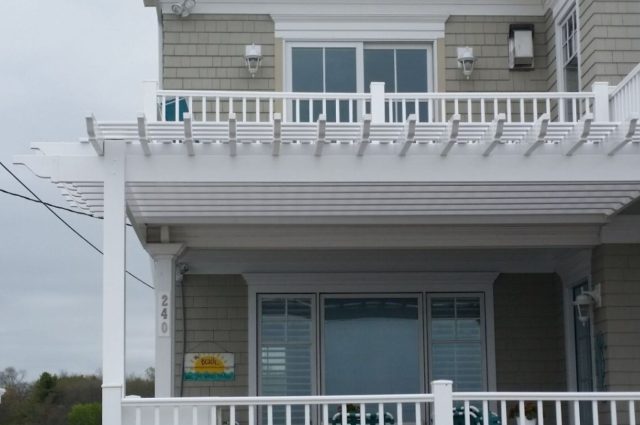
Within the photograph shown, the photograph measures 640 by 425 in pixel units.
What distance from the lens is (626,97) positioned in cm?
1115

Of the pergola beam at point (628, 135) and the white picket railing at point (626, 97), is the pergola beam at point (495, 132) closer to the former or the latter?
the pergola beam at point (628, 135)

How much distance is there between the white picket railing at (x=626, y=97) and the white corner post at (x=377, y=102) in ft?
6.97

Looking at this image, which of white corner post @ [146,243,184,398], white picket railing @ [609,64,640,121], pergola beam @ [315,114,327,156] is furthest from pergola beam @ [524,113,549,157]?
white corner post @ [146,243,184,398]

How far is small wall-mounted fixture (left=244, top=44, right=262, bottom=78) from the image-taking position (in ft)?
44.9

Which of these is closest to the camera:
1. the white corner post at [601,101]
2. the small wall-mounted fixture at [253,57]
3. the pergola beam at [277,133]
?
the pergola beam at [277,133]

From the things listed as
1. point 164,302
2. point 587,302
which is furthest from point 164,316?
point 587,302

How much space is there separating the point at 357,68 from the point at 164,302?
3671 mm

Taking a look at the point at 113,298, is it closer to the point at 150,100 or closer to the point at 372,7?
the point at 150,100

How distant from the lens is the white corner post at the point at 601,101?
1123 cm

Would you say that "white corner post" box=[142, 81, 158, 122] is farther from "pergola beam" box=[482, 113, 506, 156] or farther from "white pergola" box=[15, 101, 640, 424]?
"pergola beam" box=[482, 113, 506, 156]

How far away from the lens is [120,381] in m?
9.48

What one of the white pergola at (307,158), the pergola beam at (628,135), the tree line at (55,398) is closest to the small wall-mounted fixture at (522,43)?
the white pergola at (307,158)

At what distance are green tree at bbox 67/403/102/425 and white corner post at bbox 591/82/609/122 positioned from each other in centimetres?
2047

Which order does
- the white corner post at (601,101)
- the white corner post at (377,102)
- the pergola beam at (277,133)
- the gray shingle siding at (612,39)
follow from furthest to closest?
the gray shingle siding at (612,39) < the white corner post at (601,101) < the white corner post at (377,102) < the pergola beam at (277,133)
